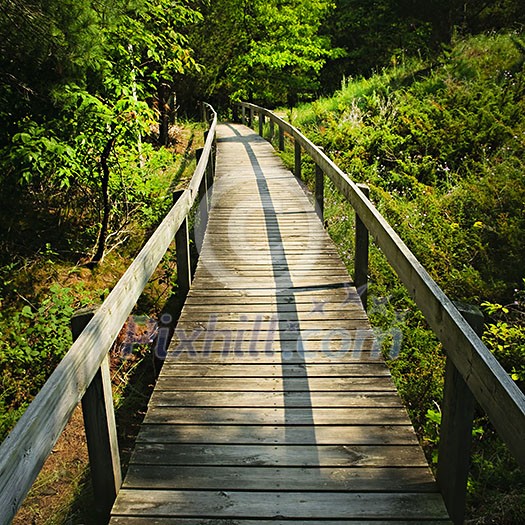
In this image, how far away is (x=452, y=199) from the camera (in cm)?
746

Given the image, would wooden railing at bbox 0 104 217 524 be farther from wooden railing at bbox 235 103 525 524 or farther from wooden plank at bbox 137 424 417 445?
wooden railing at bbox 235 103 525 524

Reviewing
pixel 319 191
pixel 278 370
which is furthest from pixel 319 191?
pixel 278 370

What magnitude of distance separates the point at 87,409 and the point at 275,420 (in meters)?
1.24

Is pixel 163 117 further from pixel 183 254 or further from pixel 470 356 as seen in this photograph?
pixel 470 356

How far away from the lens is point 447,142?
362 inches

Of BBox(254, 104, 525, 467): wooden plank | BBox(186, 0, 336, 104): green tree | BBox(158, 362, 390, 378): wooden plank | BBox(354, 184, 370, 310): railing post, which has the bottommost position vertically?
BBox(158, 362, 390, 378): wooden plank

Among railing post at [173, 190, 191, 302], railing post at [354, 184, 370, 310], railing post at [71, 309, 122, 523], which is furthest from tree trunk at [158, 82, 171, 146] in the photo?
railing post at [71, 309, 122, 523]

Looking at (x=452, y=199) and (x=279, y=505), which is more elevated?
(x=452, y=199)

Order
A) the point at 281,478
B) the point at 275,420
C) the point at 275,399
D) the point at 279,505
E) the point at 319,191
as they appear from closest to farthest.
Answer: the point at 279,505
the point at 281,478
the point at 275,420
the point at 275,399
the point at 319,191

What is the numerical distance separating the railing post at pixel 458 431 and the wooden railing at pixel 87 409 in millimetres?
1638

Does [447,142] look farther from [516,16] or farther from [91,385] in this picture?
[516,16]

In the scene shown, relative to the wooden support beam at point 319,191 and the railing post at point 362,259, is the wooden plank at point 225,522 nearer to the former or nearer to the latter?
the railing post at point 362,259

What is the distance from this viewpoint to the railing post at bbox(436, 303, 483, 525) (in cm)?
246

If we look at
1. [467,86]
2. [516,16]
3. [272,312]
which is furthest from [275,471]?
[516,16]
